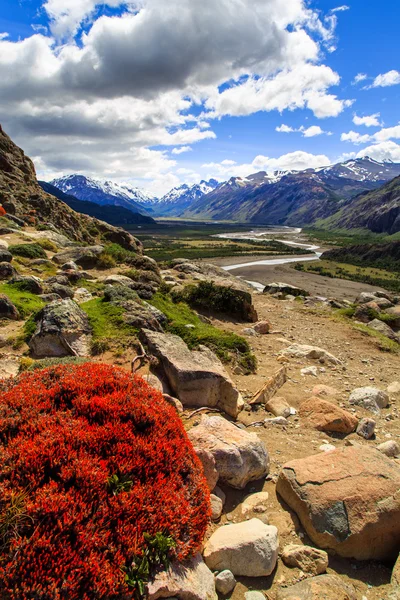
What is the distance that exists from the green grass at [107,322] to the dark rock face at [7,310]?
8.05 feet

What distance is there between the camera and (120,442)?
464cm

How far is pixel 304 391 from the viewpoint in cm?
1128

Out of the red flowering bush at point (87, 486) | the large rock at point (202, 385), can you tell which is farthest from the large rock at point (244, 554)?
the large rock at point (202, 385)

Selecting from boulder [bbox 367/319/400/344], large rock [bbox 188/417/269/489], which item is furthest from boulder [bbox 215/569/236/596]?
boulder [bbox 367/319/400/344]

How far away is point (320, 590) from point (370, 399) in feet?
24.6

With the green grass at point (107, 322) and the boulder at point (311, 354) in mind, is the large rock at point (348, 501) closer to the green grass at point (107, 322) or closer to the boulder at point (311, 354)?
the green grass at point (107, 322)

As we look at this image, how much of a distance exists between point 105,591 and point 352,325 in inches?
855

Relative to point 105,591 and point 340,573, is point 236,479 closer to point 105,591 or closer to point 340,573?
point 340,573

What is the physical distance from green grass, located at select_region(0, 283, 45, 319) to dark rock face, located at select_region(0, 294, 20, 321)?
0.25 m

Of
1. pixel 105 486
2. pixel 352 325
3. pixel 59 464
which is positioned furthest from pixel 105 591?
pixel 352 325

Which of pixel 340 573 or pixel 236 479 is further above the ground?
pixel 236 479

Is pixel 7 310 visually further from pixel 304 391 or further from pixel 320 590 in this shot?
pixel 320 590

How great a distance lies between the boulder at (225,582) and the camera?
4.38 m

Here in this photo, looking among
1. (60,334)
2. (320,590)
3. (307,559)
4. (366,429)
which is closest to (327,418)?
(366,429)
